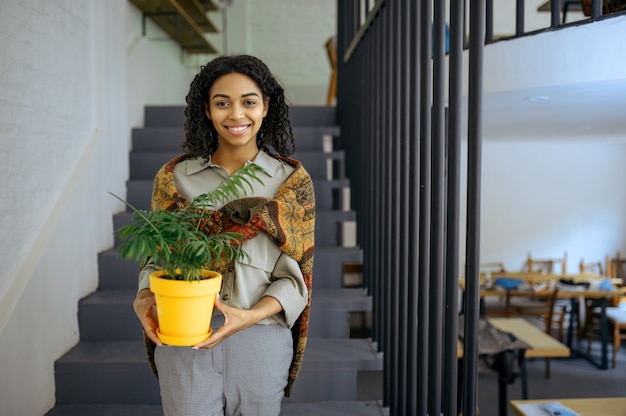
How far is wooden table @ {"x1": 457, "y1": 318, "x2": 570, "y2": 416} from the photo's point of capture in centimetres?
366

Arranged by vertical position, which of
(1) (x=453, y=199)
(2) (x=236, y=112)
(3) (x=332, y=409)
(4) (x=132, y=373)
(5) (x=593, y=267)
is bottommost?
(5) (x=593, y=267)

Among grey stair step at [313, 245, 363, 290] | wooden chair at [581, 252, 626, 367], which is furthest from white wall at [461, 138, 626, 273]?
grey stair step at [313, 245, 363, 290]

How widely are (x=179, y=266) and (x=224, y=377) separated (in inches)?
12.3

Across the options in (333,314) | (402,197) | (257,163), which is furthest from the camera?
(333,314)

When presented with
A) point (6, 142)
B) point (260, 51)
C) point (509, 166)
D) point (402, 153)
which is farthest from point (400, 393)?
point (509, 166)

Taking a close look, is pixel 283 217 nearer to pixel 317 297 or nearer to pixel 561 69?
pixel 317 297

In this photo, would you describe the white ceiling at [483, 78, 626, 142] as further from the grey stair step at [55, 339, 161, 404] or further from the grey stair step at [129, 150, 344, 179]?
the grey stair step at [55, 339, 161, 404]

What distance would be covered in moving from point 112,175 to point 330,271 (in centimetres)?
114

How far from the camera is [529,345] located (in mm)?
3932

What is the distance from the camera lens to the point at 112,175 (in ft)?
8.33

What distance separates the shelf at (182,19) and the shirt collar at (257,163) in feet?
7.34

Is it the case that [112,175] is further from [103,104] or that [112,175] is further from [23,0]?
[23,0]

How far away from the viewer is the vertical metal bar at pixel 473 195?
1.16 metres

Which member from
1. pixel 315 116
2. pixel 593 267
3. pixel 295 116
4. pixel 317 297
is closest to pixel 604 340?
pixel 593 267
